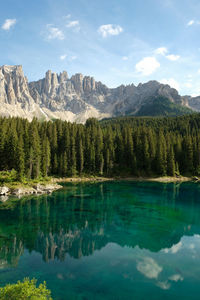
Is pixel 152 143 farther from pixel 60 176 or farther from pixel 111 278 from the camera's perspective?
pixel 111 278

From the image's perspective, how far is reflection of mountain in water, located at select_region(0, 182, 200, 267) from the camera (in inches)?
988

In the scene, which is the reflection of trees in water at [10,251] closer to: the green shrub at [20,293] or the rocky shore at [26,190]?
the green shrub at [20,293]

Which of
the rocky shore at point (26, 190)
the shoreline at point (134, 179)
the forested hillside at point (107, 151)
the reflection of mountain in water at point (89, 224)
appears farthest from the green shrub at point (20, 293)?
the shoreline at point (134, 179)

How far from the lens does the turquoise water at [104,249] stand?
17141mm

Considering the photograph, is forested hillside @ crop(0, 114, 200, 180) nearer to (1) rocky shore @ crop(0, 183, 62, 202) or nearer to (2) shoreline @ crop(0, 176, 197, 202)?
(2) shoreline @ crop(0, 176, 197, 202)

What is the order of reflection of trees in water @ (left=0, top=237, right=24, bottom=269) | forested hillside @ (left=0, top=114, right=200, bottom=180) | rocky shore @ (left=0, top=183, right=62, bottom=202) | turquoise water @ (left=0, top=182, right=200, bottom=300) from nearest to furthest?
turquoise water @ (left=0, top=182, right=200, bottom=300) → reflection of trees in water @ (left=0, top=237, right=24, bottom=269) → rocky shore @ (left=0, top=183, right=62, bottom=202) → forested hillside @ (left=0, top=114, right=200, bottom=180)

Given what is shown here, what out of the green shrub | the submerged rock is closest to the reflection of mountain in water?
the submerged rock

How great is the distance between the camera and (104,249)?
971 inches

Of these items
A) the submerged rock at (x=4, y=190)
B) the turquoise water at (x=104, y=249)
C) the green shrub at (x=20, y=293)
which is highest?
the green shrub at (x=20, y=293)

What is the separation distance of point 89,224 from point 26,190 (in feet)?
99.8

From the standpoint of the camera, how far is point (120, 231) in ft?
98.9

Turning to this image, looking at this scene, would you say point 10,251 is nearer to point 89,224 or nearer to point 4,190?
point 89,224

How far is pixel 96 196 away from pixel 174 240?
96.9 feet

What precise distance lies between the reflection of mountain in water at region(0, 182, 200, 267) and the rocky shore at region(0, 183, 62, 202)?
7.58m
